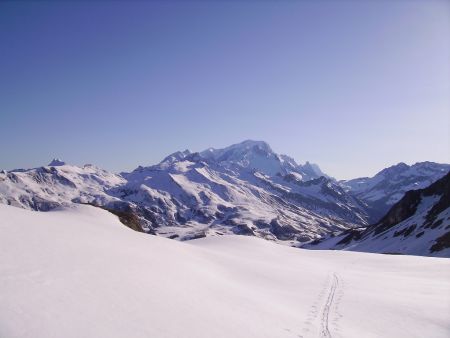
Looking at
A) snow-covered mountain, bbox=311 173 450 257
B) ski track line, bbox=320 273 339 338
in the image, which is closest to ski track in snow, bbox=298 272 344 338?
ski track line, bbox=320 273 339 338

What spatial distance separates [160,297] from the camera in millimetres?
16281

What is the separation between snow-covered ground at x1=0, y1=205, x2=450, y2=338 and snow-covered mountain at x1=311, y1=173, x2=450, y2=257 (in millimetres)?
66234

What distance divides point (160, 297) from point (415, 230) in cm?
11164

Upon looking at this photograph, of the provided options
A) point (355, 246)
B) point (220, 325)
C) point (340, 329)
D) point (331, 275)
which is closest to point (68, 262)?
point (220, 325)

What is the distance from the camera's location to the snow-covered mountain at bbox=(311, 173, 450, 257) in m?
91.3

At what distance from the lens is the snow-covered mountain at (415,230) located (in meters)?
91.3

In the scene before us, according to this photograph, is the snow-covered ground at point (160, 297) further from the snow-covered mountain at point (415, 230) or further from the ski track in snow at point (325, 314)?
the snow-covered mountain at point (415, 230)

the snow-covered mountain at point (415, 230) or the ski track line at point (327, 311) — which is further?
the snow-covered mountain at point (415, 230)

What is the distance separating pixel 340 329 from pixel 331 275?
20362 millimetres

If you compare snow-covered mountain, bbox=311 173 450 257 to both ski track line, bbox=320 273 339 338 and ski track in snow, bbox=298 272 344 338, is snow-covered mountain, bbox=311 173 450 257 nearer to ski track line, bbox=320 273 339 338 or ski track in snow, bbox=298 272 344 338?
ski track line, bbox=320 273 339 338

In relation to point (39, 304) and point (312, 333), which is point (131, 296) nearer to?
point (39, 304)

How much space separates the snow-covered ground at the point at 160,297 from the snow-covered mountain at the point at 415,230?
2608 inches

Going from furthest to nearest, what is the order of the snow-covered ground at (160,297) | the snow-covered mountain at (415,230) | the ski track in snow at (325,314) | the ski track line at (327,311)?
the snow-covered mountain at (415,230) < the ski track in snow at (325,314) < the ski track line at (327,311) < the snow-covered ground at (160,297)

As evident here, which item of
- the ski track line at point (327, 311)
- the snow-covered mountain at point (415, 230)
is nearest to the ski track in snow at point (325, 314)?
the ski track line at point (327, 311)
